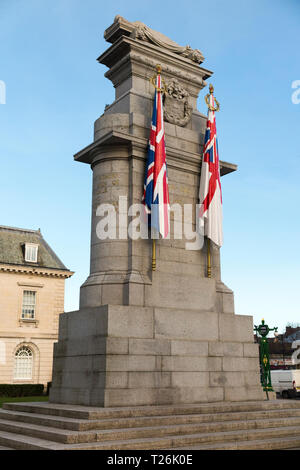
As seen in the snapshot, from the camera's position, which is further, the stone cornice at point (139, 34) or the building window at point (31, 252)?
the building window at point (31, 252)

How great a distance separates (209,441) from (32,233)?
42.5 m

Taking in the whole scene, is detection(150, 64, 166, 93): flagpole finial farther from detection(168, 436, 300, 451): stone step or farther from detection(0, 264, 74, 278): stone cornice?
detection(0, 264, 74, 278): stone cornice

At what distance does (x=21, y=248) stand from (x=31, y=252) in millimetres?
1129

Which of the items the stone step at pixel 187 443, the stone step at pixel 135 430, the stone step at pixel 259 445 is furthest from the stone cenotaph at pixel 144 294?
the stone step at pixel 259 445

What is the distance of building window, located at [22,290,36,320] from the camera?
45.5 metres

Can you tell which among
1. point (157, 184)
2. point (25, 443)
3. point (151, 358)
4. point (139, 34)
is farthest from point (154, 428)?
point (139, 34)

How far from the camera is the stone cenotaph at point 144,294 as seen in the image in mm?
14266

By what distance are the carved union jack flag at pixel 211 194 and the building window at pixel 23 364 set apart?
32462mm

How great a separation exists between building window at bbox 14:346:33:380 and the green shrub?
2.76 metres

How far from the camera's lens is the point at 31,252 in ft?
157

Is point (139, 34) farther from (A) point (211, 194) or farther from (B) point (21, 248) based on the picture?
(B) point (21, 248)

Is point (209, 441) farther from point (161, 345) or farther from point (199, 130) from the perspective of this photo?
point (199, 130)

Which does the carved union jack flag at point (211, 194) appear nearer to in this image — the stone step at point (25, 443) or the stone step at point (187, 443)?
the stone step at point (187, 443)
